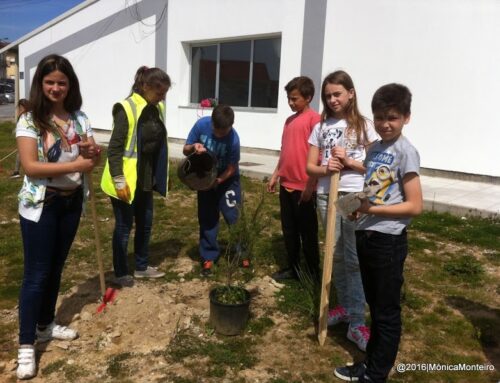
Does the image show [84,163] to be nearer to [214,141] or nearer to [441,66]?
[214,141]

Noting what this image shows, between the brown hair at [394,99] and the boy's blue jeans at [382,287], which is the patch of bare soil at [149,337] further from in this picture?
the brown hair at [394,99]

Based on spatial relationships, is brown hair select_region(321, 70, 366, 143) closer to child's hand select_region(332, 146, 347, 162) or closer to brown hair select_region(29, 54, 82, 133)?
child's hand select_region(332, 146, 347, 162)

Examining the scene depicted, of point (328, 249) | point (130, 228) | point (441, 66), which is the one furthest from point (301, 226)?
point (441, 66)

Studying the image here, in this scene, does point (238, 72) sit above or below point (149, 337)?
above

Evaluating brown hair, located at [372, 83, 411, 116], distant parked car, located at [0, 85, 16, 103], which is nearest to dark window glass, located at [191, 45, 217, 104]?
brown hair, located at [372, 83, 411, 116]

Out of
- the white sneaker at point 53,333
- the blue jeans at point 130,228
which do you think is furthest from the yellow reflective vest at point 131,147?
the white sneaker at point 53,333

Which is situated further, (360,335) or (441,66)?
(441,66)

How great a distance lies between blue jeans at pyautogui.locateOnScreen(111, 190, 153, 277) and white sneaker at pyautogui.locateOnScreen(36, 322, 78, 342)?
2.65 feet

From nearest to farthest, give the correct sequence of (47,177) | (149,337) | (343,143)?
(47,177)
(343,143)
(149,337)

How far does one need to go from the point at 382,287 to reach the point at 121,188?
1979 mm

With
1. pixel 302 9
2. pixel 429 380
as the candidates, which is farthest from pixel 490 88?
pixel 429 380

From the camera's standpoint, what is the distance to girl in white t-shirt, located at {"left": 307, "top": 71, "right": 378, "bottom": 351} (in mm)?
2990

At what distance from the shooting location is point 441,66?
26.4ft

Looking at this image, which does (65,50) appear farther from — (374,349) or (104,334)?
(374,349)
